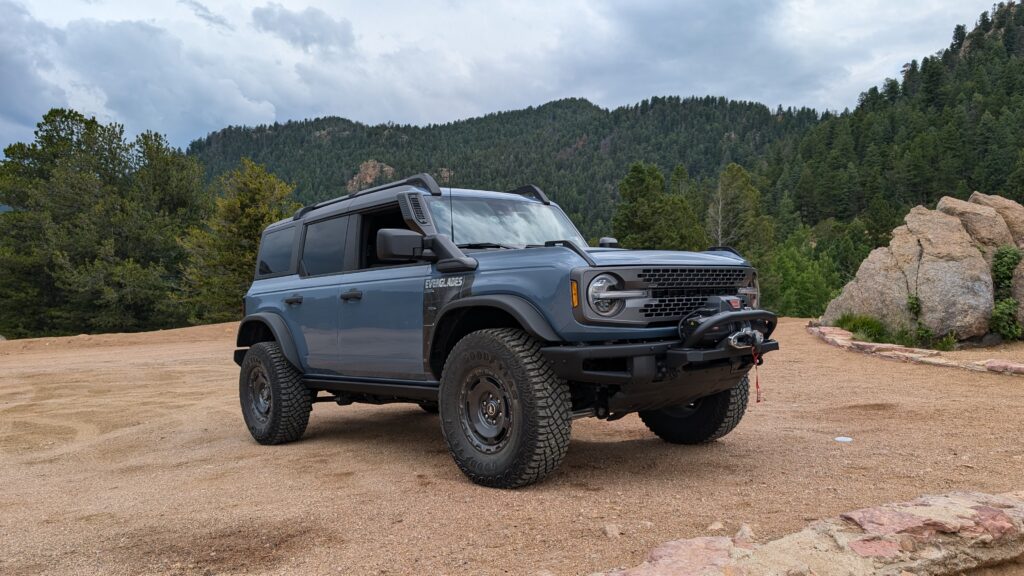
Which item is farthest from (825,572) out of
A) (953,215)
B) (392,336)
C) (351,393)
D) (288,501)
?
(953,215)

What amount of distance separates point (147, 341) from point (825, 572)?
23078mm

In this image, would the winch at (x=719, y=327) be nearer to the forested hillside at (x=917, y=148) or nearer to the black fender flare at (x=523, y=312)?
the black fender flare at (x=523, y=312)

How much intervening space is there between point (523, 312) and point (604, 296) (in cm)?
51

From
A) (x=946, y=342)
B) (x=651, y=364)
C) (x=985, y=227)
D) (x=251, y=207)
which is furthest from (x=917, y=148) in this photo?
(x=651, y=364)

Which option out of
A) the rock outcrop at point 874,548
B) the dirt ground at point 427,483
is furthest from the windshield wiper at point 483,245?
the rock outcrop at point 874,548

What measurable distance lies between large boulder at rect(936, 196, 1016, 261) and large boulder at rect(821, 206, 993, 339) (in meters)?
0.25

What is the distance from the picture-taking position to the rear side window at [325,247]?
611 cm

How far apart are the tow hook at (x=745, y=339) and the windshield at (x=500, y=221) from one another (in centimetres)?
160

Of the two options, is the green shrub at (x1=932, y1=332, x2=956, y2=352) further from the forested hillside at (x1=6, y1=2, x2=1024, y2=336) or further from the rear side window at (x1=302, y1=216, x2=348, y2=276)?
the rear side window at (x1=302, y1=216, x2=348, y2=276)

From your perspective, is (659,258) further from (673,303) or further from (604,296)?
(604,296)

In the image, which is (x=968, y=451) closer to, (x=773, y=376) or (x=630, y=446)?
(x=630, y=446)

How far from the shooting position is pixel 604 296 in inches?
163

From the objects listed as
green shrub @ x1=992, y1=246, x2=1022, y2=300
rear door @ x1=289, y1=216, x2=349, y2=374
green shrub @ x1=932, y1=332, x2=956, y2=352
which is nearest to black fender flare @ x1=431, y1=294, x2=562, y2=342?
rear door @ x1=289, y1=216, x2=349, y2=374

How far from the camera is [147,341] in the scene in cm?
2192
